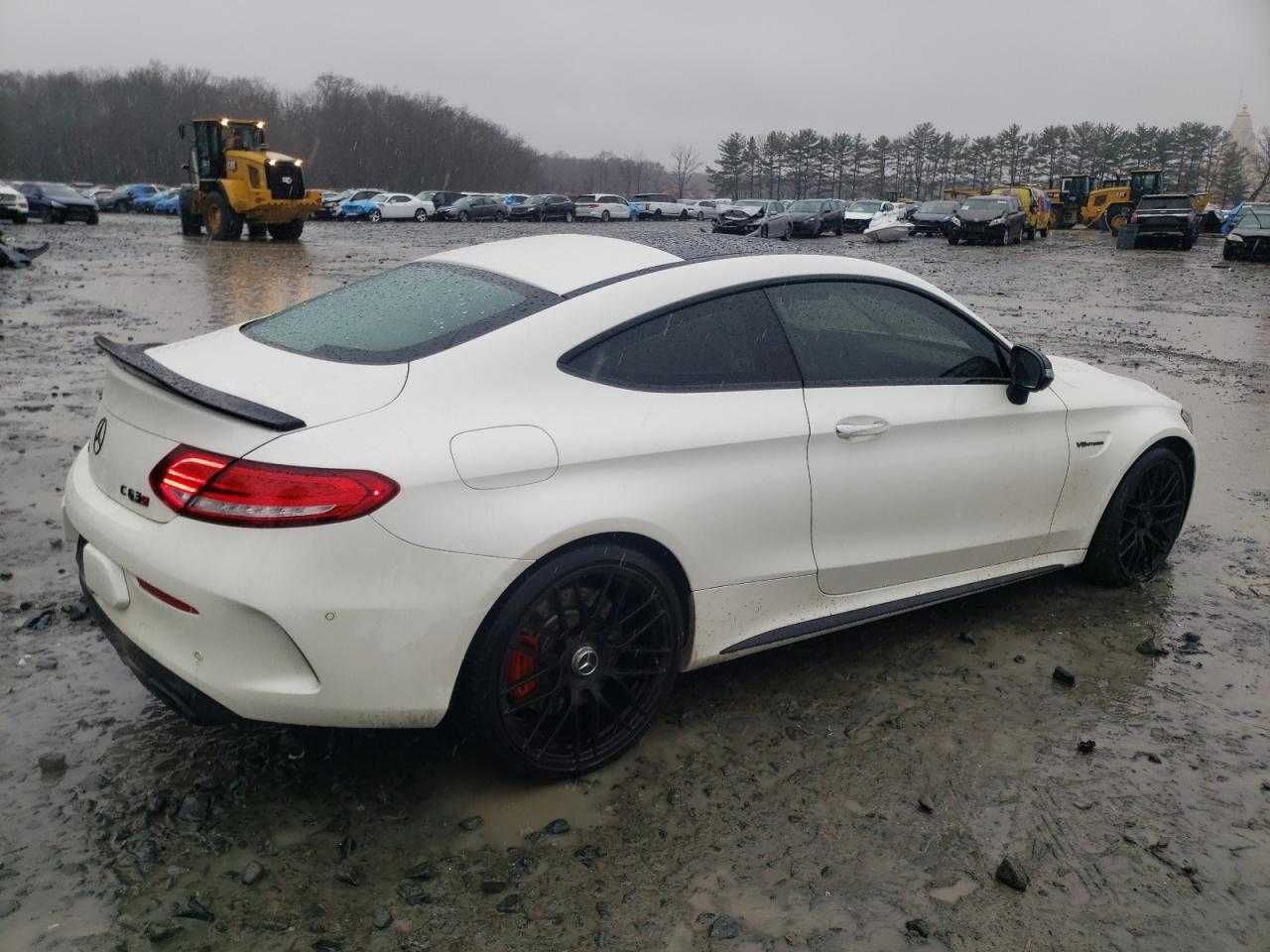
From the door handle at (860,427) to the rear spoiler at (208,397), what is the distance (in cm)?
169

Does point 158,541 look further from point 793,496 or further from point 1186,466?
point 1186,466

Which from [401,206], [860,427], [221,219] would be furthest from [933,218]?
[860,427]

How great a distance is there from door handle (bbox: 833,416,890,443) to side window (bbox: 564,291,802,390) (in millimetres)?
208

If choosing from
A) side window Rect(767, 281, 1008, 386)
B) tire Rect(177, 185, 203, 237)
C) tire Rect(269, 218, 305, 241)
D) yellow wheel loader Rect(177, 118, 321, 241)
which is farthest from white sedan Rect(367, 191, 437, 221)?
side window Rect(767, 281, 1008, 386)

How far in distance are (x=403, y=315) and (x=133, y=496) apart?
0.94 m

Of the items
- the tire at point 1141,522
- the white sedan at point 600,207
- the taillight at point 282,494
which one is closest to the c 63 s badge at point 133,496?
the taillight at point 282,494

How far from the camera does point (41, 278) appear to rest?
16.1 m

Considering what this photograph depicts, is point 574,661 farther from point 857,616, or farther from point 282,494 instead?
point 857,616

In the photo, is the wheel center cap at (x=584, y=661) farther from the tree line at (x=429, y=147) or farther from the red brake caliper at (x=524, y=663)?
the tree line at (x=429, y=147)

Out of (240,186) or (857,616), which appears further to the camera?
(240,186)

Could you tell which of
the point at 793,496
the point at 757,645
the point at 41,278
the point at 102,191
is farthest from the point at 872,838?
the point at 102,191

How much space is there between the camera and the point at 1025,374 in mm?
3834

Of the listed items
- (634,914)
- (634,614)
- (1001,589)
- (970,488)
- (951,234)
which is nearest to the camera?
(634,914)

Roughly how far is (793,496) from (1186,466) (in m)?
2.43
